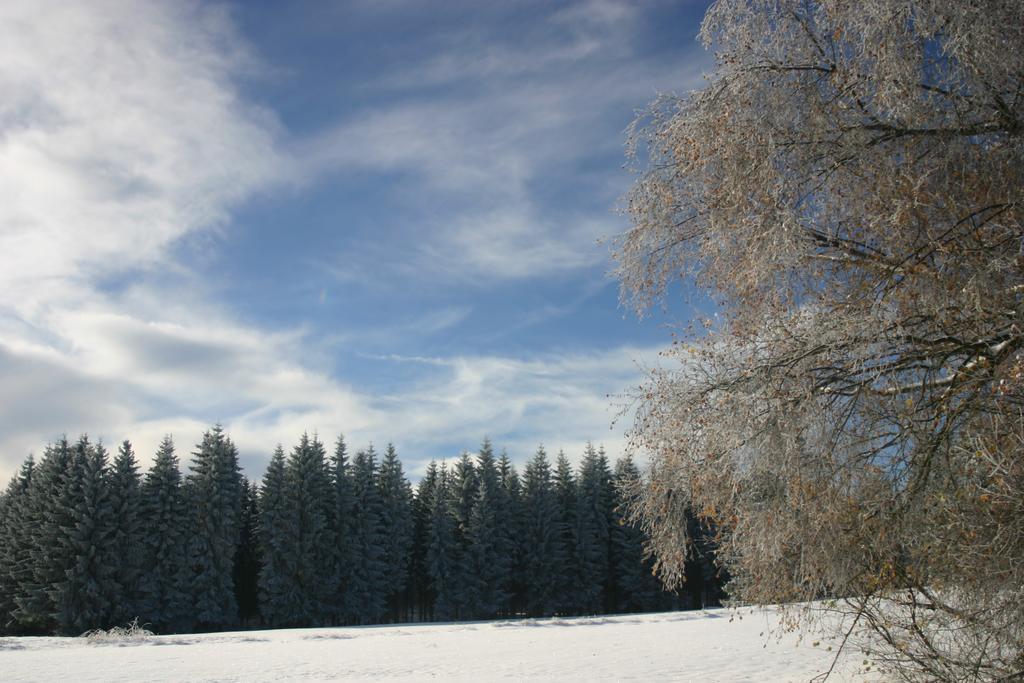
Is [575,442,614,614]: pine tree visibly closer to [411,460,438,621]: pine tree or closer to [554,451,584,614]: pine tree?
[554,451,584,614]: pine tree

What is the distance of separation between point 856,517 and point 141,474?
154 feet

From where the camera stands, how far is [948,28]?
20.3 feet

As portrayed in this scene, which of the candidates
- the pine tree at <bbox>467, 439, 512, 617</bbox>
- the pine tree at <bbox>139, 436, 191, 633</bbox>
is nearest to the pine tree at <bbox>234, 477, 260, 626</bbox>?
the pine tree at <bbox>139, 436, 191, 633</bbox>

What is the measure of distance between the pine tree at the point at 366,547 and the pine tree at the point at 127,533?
40.3 ft

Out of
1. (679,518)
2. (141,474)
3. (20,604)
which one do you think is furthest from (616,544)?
(679,518)

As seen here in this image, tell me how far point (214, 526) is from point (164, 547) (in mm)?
2916

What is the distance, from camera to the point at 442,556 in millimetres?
53781

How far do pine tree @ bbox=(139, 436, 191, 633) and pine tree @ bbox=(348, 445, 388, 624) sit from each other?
9.97 metres

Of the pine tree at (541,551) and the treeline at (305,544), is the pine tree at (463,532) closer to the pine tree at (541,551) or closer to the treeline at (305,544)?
the treeline at (305,544)

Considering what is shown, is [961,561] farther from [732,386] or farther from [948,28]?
[948,28]

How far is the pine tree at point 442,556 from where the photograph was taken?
Answer: 2092 inches

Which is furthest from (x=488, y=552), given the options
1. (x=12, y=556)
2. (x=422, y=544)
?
(x=12, y=556)

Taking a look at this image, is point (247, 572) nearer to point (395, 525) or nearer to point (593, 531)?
point (395, 525)

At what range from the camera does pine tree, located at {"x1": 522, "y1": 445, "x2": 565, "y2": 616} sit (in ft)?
185
